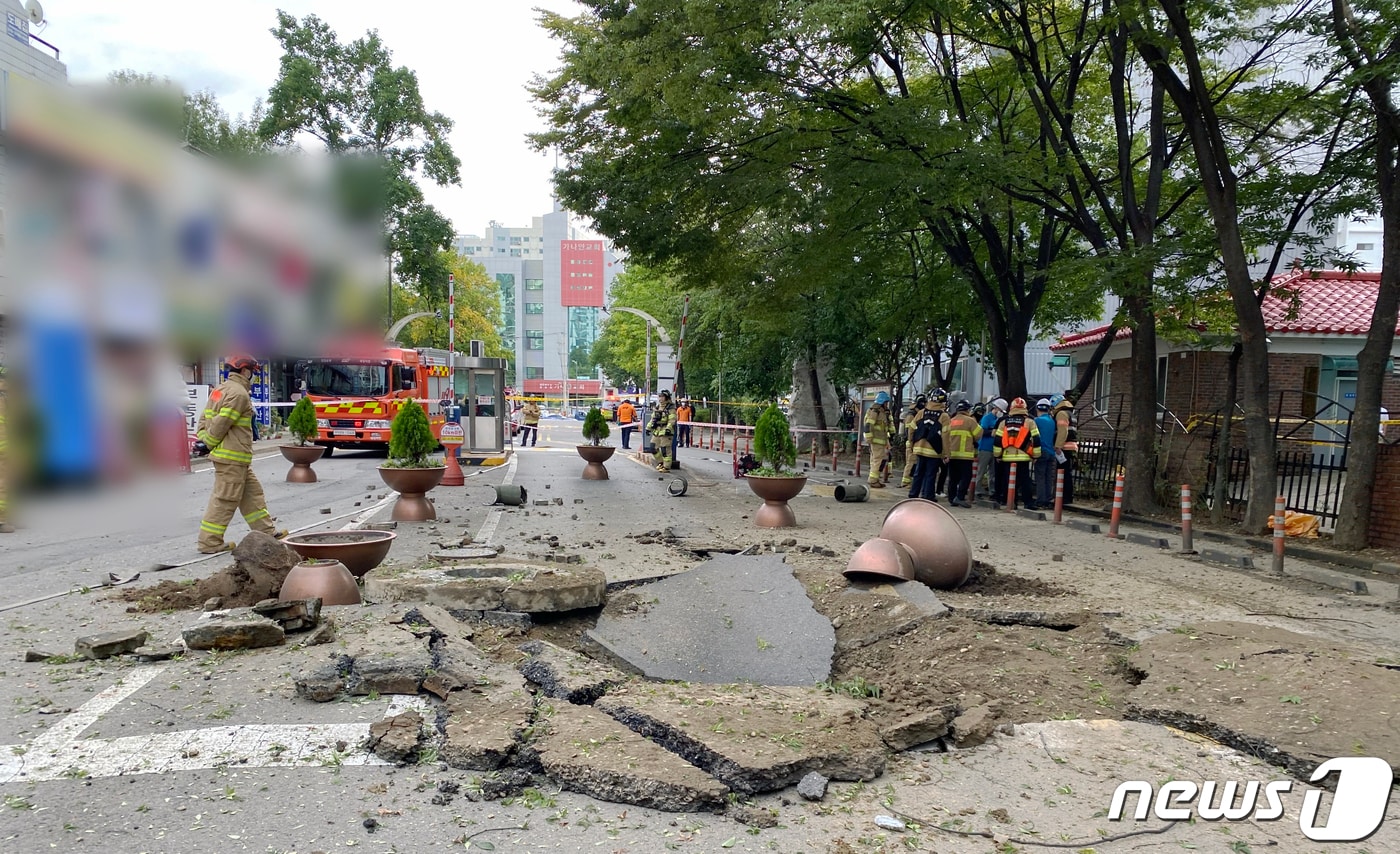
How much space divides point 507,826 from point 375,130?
15900 millimetres

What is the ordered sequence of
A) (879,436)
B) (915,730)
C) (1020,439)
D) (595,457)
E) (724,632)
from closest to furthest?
(915,730) → (724,632) → (1020,439) → (595,457) → (879,436)

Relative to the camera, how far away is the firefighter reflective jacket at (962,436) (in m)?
15.0

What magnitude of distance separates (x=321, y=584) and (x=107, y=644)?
1.29 meters

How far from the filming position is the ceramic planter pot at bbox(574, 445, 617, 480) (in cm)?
1814

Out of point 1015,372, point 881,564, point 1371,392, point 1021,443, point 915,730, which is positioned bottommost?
point 915,730

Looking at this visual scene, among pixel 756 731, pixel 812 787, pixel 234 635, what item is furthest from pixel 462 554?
pixel 812 787

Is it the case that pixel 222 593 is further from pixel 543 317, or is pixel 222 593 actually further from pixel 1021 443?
pixel 543 317

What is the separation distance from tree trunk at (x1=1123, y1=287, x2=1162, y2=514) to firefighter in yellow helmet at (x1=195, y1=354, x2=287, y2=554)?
12446 millimetres

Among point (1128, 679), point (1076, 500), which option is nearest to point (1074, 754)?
point (1128, 679)

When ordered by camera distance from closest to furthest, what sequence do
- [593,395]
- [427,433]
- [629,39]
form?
[427,433], [629,39], [593,395]

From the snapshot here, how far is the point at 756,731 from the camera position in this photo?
13.6 feet

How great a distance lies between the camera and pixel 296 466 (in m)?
16.1

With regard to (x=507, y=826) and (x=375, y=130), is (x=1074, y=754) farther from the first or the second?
(x=375, y=130)

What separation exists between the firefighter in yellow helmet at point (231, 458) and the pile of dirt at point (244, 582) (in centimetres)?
214
